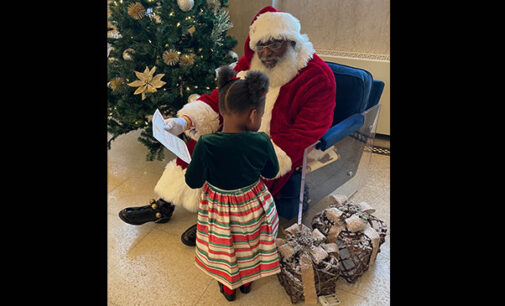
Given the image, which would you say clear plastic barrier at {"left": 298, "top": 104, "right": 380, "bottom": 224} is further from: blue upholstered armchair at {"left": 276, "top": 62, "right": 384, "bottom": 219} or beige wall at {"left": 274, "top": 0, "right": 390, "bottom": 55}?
beige wall at {"left": 274, "top": 0, "right": 390, "bottom": 55}

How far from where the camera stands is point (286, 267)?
1.58m

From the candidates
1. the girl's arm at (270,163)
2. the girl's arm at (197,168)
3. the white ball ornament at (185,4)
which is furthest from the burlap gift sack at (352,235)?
the white ball ornament at (185,4)

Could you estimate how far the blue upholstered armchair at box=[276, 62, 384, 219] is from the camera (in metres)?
1.85

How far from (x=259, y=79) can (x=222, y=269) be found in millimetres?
864

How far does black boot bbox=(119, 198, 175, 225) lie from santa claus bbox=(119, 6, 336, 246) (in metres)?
0.24

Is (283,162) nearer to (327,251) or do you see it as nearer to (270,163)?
(270,163)

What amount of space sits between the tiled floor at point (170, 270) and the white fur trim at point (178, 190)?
32 cm

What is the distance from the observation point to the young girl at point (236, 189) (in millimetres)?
1239

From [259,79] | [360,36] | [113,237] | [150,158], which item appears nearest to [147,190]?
[150,158]

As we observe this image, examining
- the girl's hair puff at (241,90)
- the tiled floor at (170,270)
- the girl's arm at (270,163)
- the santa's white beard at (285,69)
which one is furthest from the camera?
the santa's white beard at (285,69)

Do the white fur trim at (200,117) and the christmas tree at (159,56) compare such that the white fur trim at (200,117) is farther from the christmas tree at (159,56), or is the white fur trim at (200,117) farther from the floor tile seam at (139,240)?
the floor tile seam at (139,240)

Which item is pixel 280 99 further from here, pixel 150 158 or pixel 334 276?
pixel 150 158

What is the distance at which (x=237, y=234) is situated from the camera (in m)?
1.44

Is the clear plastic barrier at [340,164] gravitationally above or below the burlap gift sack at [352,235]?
above
